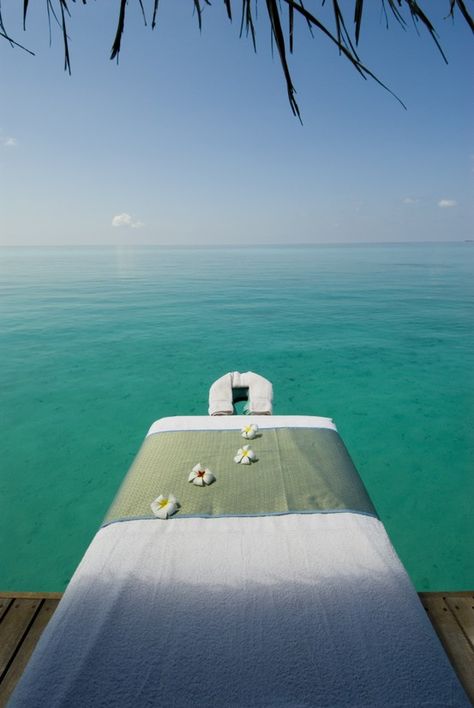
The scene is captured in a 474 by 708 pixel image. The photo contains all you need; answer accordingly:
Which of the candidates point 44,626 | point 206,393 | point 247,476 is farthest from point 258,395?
point 206,393

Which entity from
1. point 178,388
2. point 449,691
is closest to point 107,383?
point 178,388

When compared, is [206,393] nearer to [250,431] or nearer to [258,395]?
[258,395]

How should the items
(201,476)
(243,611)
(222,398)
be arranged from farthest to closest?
(222,398)
(201,476)
(243,611)

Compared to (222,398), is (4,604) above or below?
below

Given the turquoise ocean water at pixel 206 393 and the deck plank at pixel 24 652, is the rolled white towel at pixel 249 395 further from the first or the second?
the turquoise ocean water at pixel 206 393

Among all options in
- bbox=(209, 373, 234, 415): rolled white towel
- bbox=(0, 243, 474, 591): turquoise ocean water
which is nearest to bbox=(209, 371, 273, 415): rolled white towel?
bbox=(209, 373, 234, 415): rolled white towel

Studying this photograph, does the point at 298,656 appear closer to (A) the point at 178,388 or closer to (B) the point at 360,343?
(A) the point at 178,388
